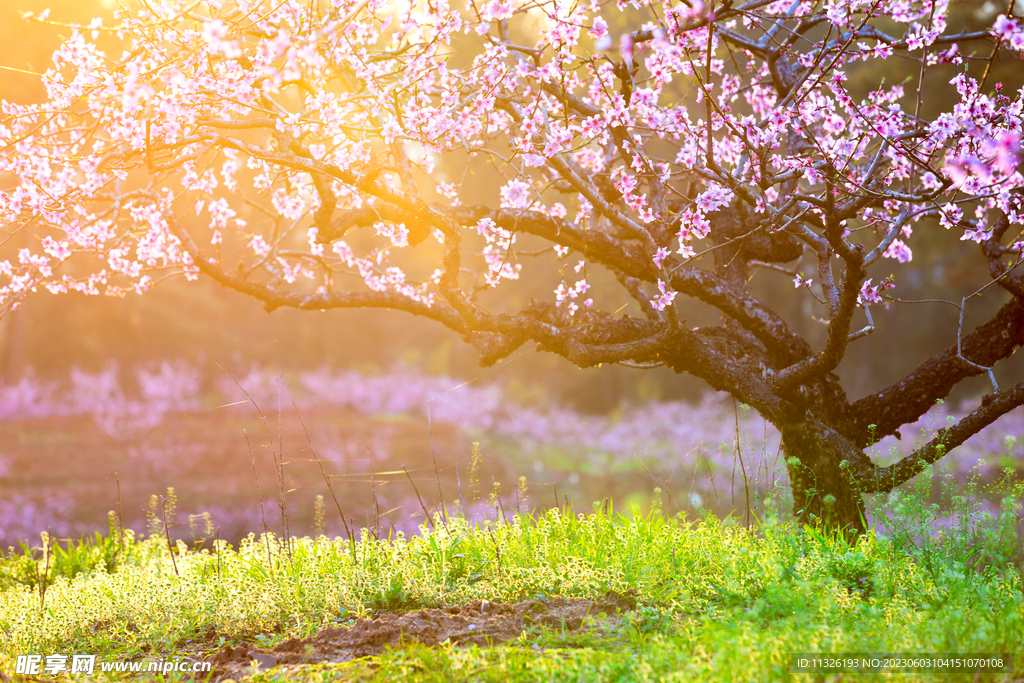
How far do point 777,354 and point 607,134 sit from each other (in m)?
2.27

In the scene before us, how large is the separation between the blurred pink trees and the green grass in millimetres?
828

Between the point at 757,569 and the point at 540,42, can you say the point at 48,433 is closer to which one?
the point at 540,42

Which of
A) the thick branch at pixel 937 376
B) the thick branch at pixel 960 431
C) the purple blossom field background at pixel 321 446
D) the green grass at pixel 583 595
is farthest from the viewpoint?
the purple blossom field background at pixel 321 446

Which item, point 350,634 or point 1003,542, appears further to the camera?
point 1003,542

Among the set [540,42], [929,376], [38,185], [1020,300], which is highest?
[540,42]

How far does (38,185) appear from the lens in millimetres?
4305

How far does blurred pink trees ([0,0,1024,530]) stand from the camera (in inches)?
161

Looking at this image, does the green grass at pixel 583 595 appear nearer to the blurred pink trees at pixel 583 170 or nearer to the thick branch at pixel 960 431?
the thick branch at pixel 960 431

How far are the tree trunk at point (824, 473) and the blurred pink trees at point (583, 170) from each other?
0.06ft

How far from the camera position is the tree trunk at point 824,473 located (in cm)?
476

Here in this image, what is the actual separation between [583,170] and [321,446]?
7291 mm

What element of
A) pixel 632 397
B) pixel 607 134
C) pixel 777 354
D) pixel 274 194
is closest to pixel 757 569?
pixel 777 354

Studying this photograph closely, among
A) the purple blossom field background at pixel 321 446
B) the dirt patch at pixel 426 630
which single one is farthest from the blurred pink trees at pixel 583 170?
the purple blossom field background at pixel 321 446

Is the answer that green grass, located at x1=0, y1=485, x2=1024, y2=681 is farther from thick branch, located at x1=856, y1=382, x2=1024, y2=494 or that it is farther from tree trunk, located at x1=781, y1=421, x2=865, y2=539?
thick branch, located at x1=856, y1=382, x2=1024, y2=494
